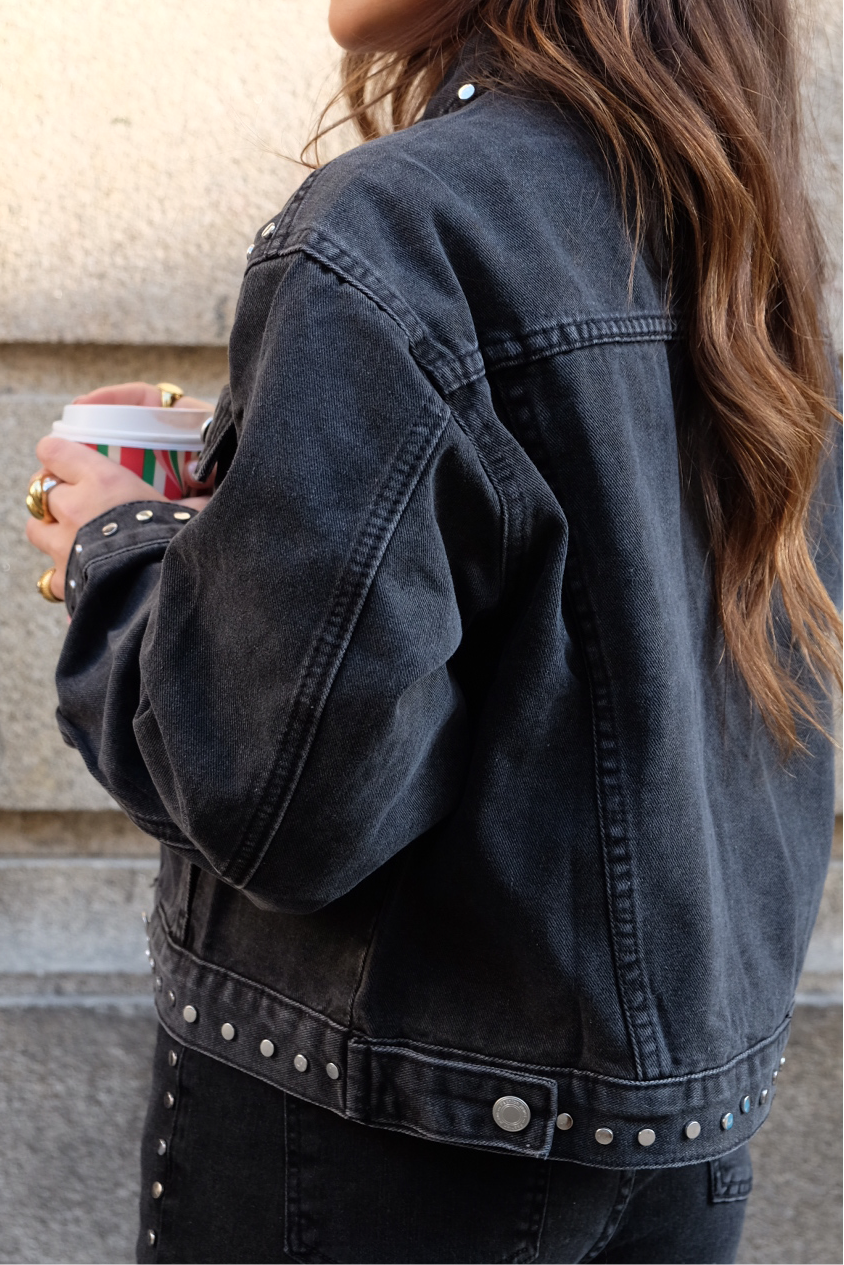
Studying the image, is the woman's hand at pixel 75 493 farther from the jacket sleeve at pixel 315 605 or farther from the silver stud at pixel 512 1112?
the silver stud at pixel 512 1112

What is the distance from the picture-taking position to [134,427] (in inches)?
32.8

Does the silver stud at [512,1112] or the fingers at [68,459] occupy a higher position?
the fingers at [68,459]

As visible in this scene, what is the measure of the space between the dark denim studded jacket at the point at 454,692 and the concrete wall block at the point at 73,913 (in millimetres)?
972

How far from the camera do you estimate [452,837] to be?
69 cm

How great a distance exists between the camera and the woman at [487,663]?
56 cm

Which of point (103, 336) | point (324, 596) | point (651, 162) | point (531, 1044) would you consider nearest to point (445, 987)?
point (531, 1044)

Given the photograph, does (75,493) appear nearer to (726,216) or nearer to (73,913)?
(726,216)

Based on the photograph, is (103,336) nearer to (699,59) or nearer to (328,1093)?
(699,59)

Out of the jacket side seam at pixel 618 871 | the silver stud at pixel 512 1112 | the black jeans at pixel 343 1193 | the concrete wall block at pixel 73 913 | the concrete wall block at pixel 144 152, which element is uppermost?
the concrete wall block at pixel 144 152

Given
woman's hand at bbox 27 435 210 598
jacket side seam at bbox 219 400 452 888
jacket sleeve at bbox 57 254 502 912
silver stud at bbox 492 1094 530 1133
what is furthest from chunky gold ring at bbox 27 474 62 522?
silver stud at bbox 492 1094 530 1133

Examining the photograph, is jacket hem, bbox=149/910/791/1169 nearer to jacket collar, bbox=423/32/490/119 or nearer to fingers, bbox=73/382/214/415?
fingers, bbox=73/382/214/415

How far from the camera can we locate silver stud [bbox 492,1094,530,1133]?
27.1 inches

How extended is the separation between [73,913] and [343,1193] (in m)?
1.13

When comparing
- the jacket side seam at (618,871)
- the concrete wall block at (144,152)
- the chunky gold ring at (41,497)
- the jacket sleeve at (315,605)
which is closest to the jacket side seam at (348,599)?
the jacket sleeve at (315,605)
